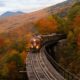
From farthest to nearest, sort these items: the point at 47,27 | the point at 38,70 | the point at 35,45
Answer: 1. the point at 47,27
2. the point at 35,45
3. the point at 38,70

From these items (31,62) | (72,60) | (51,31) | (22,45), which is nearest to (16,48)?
(22,45)

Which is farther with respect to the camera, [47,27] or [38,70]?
[47,27]

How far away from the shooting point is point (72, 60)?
6131 centimetres

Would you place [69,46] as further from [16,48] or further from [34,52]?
[16,48]

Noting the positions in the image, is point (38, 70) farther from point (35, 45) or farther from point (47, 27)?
point (47, 27)

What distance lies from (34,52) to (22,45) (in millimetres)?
30001

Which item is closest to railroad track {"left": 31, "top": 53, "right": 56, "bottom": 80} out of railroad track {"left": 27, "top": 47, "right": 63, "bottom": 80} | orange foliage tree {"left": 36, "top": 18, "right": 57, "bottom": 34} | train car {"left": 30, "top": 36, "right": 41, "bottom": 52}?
railroad track {"left": 27, "top": 47, "right": 63, "bottom": 80}

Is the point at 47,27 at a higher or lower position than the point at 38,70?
higher

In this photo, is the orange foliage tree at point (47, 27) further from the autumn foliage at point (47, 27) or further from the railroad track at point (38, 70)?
the railroad track at point (38, 70)

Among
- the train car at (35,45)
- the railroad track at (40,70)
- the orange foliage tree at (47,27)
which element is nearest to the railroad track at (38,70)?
the railroad track at (40,70)

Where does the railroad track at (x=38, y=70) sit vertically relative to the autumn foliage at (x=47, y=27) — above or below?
below

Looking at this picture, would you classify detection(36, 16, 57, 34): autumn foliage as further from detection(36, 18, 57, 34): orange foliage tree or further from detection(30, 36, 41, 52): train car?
detection(30, 36, 41, 52): train car

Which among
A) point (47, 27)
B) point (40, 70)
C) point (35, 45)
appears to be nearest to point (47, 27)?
point (47, 27)

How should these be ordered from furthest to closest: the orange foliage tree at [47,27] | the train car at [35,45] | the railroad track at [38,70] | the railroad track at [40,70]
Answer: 1. the orange foliage tree at [47,27]
2. the train car at [35,45]
3. the railroad track at [40,70]
4. the railroad track at [38,70]
